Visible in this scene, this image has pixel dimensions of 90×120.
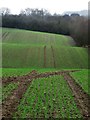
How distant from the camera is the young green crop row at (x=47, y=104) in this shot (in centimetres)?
1329

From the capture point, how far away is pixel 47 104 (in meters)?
15.3

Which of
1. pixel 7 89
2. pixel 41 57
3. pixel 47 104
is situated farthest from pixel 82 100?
pixel 41 57

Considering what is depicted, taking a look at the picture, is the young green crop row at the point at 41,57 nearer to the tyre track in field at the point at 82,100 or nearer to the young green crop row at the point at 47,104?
the tyre track in field at the point at 82,100

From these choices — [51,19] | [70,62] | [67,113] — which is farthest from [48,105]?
[51,19]

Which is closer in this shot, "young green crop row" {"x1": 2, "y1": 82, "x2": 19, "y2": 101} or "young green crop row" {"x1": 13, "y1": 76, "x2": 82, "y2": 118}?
"young green crop row" {"x1": 13, "y1": 76, "x2": 82, "y2": 118}

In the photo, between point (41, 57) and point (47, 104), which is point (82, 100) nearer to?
point (47, 104)

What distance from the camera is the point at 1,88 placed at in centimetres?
2025

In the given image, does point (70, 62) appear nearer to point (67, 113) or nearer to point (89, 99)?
point (89, 99)

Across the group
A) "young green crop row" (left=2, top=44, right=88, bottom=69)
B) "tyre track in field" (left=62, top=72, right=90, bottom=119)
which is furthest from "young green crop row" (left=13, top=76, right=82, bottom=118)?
"young green crop row" (left=2, top=44, right=88, bottom=69)

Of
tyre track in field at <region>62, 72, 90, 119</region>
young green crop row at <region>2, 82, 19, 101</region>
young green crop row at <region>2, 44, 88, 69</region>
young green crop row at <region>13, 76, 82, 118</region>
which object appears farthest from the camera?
young green crop row at <region>2, 44, 88, 69</region>

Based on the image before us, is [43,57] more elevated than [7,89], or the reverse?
[43,57]

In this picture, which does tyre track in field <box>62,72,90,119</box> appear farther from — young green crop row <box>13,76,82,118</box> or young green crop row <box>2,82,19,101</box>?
young green crop row <box>2,82,19,101</box>

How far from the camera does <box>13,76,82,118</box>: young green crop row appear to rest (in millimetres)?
13293

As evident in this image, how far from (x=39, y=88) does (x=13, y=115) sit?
7.88 m
